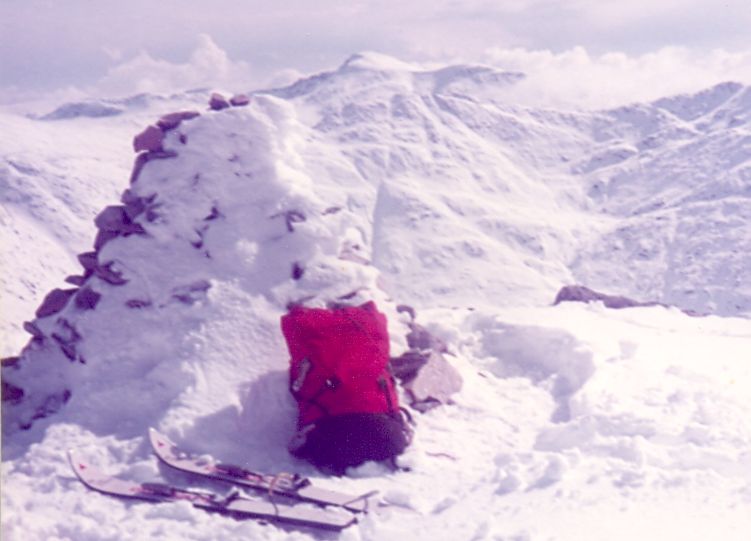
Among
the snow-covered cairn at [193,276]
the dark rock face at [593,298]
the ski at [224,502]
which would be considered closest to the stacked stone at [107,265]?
the snow-covered cairn at [193,276]

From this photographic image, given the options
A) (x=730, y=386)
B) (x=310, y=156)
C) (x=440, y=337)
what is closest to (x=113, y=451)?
(x=440, y=337)

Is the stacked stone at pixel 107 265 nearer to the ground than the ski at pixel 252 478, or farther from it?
farther from it

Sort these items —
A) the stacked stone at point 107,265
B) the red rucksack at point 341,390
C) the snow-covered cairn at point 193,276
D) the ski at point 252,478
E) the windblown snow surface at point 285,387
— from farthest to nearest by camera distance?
the stacked stone at point 107,265 < the snow-covered cairn at point 193,276 < the red rucksack at point 341,390 < the ski at point 252,478 < the windblown snow surface at point 285,387

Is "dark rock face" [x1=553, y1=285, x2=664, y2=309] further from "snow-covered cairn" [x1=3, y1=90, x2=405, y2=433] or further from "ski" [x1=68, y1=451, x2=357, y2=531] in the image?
"ski" [x1=68, y1=451, x2=357, y2=531]

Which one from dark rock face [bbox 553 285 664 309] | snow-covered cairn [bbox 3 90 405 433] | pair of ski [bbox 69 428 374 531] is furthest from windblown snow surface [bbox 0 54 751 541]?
dark rock face [bbox 553 285 664 309]

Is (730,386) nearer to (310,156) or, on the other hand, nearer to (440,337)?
(440,337)

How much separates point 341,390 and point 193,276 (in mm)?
2871

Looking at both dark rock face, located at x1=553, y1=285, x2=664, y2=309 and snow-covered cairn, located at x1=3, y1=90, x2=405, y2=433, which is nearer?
snow-covered cairn, located at x1=3, y1=90, x2=405, y2=433

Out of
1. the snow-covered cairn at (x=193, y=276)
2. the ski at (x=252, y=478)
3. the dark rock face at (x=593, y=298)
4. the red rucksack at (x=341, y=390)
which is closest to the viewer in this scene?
the ski at (x=252, y=478)

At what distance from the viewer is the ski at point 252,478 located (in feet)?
21.3

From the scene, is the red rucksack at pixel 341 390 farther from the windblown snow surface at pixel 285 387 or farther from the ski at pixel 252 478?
the ski at pixel 252 478

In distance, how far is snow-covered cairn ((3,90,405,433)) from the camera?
8.39 metres

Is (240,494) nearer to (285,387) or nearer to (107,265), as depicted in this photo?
(285,387)

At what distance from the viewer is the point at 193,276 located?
9.34m
